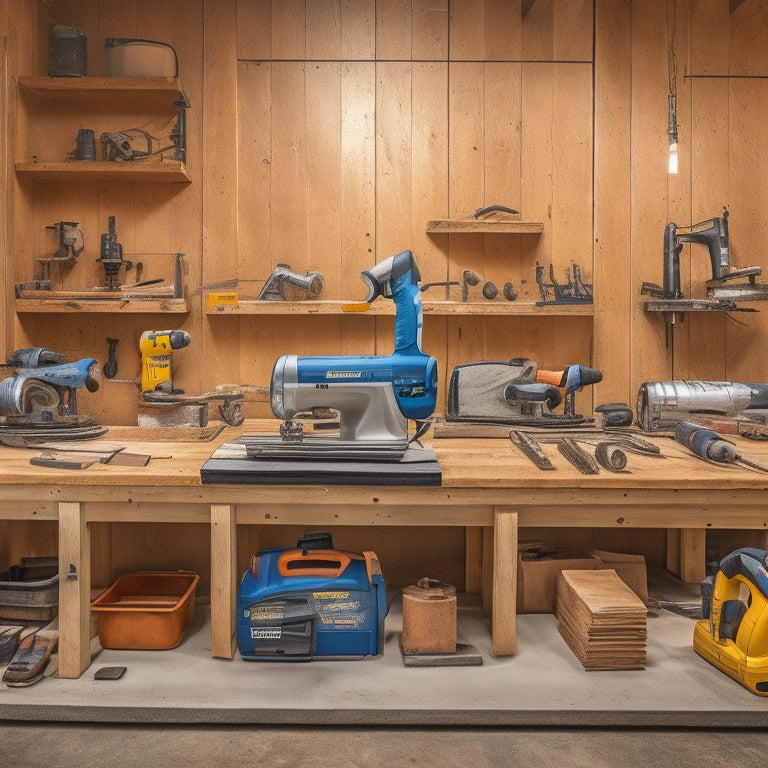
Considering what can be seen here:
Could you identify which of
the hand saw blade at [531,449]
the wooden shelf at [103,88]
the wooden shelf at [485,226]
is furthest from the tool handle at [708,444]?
the wooden shelf at [103,88]

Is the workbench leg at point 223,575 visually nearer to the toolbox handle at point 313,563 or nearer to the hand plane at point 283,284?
the toolbox handle at point 313,563

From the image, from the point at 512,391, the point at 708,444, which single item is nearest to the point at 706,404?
the point at 708,444

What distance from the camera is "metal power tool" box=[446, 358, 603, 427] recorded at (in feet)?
10.6

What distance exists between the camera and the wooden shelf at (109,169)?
11.0 feet

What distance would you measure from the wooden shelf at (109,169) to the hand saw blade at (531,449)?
1869 mm

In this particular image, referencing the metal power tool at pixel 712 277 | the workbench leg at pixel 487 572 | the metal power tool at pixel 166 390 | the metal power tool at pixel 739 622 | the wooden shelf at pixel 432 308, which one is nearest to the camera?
the metal power tool at pixel 739 622

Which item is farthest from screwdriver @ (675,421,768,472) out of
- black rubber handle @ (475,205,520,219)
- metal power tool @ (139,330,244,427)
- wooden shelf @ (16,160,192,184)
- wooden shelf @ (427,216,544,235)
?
wooden shelf @ (16,160,192,184)

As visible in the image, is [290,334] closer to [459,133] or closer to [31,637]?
[459,133]

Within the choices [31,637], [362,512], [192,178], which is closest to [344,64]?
[192,178]

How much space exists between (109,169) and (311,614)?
212 centimetres

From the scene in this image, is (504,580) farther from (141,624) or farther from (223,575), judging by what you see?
(141,624)

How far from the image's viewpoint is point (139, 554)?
3.64 m

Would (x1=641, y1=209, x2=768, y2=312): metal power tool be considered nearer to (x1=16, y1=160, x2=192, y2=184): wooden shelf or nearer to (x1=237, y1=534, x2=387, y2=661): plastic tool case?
(x1=237, y1=534, x2=387, y2=661): plastic tool case

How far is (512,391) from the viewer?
10.6 ft
